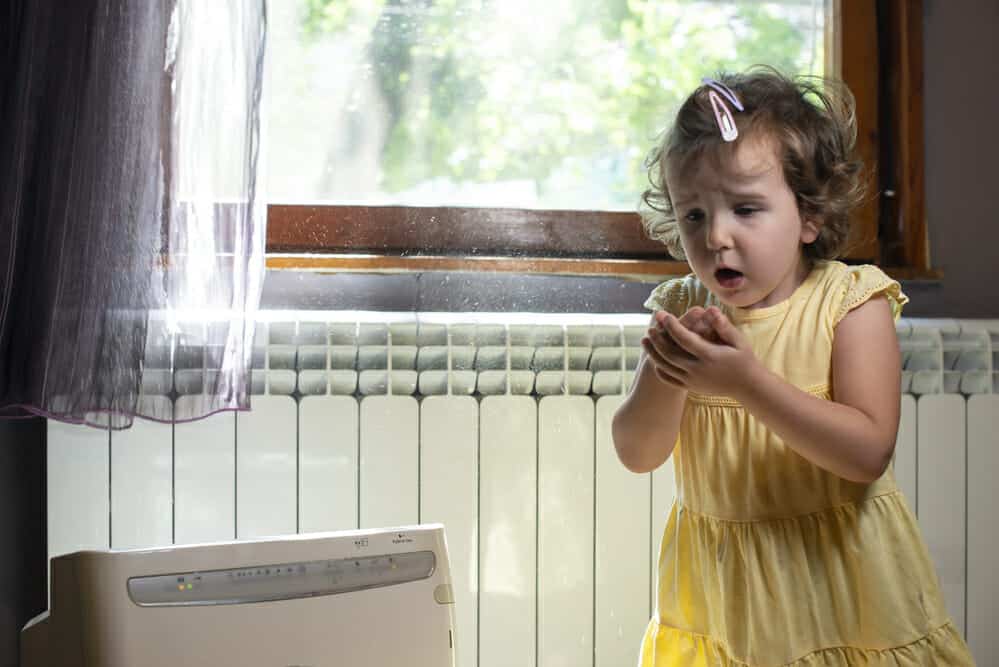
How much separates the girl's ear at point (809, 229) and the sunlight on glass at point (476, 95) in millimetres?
527

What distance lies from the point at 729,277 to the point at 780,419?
15 centimetres

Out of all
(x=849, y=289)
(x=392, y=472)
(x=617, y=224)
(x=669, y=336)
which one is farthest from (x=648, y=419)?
(x=617, y=224)

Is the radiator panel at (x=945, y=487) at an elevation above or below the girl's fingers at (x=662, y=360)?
below

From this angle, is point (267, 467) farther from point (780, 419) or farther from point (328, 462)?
point (780, 419)

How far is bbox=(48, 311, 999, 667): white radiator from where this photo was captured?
4.21ft

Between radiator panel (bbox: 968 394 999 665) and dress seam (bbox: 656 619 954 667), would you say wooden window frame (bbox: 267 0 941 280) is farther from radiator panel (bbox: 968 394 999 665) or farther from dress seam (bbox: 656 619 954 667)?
dress seam (bbox: 656 619 954 667)

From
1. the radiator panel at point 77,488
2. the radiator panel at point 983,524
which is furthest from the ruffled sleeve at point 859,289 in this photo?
the radiator panel at point 77,488

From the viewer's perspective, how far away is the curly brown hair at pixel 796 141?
34.6 inches

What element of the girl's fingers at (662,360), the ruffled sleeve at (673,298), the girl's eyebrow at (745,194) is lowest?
the girl's fingers at (662,360)

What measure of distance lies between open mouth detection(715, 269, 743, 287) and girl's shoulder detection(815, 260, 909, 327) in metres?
0.09

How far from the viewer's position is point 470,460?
1308mm

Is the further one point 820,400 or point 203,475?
point 203,475

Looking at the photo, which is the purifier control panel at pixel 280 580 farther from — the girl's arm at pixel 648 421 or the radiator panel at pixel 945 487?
the radiator panel at pixel 945 487

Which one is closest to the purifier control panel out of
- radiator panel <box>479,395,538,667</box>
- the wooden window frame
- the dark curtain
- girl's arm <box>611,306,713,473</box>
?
girl's arm <box>611,306,713,473</box>
